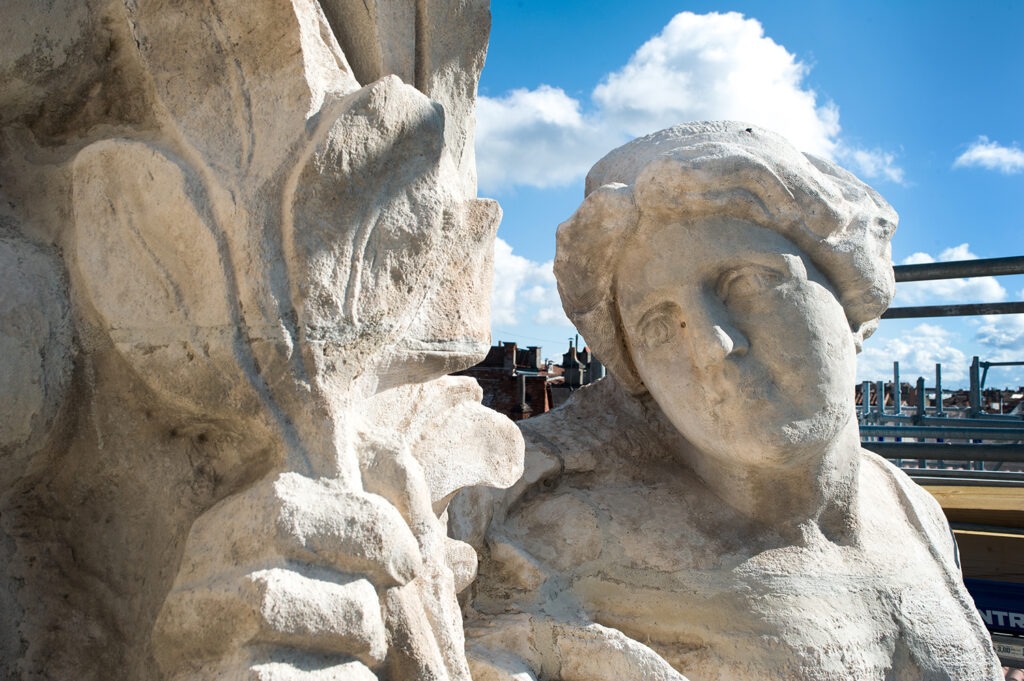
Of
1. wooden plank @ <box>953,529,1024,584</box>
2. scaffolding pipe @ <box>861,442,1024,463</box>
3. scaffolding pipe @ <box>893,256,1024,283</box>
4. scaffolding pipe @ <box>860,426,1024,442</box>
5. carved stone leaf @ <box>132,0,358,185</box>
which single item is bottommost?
wooden plank @ <box>953,529,1024,584</box>

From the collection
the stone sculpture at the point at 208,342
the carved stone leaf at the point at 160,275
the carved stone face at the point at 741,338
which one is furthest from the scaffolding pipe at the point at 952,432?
the carved stone leaf at the point at 160,275

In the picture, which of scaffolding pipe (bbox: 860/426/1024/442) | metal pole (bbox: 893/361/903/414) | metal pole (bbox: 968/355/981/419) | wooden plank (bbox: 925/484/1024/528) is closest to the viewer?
wooden plank (bbox: 925/484/1024/528)

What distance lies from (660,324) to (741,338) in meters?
0.18

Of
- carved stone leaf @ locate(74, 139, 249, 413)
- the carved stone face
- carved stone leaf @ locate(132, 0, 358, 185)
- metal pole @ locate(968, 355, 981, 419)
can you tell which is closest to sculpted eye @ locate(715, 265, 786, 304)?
the carved stone face

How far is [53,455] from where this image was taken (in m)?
0.91

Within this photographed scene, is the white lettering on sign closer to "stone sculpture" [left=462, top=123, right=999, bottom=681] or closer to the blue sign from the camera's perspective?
the blue sign

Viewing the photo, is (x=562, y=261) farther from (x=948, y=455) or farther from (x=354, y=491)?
(x=948, y=455)

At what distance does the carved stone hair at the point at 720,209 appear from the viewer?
185cm

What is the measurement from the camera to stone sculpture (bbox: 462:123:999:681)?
5.85 feet

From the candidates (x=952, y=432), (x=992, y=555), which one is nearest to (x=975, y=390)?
(x=952, y=432)

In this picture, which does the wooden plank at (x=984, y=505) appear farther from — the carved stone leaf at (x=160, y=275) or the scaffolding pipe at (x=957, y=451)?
the carved stone leaf at (x=160, y=275)

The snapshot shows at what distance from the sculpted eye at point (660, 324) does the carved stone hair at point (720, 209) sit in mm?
130

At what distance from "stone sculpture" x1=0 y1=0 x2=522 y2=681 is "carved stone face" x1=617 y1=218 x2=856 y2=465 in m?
0.93

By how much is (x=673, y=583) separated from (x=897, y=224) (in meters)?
1.00
